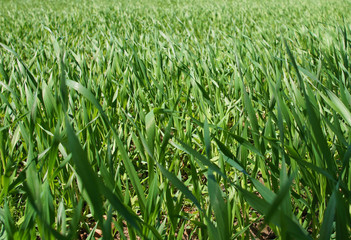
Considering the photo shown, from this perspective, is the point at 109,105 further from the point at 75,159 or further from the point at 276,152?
the point at 75,159

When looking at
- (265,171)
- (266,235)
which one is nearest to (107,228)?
(265,171)

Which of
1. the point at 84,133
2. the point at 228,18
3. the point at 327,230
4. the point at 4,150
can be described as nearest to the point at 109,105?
the point at 84,133

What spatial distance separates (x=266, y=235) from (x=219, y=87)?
66cm

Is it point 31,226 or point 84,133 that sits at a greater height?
point 84,133

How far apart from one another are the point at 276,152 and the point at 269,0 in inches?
283

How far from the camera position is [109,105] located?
126 cm

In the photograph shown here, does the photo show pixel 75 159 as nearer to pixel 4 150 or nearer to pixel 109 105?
pixel 4 150

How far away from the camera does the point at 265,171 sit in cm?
80

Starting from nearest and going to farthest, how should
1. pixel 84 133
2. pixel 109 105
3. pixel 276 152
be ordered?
1. pixel 276 152
2. pixel 84 133
3. pixel 109 105

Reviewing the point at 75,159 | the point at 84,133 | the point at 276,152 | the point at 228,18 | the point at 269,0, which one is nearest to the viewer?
the point at 75,159

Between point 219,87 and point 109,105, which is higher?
point 109,105

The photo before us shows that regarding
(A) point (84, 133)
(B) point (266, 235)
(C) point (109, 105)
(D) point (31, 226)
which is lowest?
(B) point (266, 235)

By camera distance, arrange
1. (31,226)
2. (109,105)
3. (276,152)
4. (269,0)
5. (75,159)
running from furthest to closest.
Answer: (269,0) < (109,105) < (276,152) < (31,226) < (75,159)

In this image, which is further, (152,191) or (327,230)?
(152,191)
